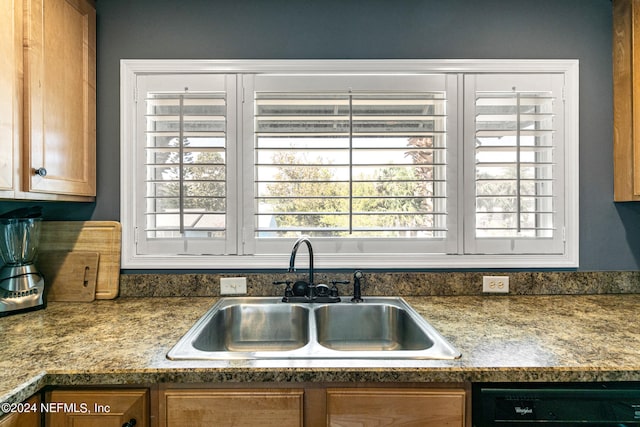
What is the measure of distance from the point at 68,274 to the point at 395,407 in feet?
5.37

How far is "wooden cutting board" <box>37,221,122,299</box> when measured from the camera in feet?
5.57

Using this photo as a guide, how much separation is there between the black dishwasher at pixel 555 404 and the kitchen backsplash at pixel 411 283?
0.76 m

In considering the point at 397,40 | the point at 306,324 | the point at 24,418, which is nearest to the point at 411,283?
the point at 306,324

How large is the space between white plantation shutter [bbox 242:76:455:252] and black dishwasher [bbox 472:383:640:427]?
852 mm

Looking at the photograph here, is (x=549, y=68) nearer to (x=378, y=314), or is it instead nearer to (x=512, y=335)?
(x=512, y=335)

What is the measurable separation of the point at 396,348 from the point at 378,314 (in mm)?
170

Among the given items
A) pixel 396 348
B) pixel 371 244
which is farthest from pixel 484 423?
pixel 371 244

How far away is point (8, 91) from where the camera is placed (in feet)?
4.03

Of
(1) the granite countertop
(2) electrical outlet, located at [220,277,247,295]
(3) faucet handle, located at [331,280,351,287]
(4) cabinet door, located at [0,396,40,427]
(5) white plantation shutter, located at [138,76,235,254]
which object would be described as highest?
(5) white plantation shutter, located at [138,76,235,254]

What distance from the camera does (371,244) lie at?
1767 mm

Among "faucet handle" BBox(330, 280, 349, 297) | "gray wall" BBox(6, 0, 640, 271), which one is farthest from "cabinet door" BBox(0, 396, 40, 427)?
"faucet handle" BBox(330, 280, 349, 297)

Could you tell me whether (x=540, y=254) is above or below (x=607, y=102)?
below

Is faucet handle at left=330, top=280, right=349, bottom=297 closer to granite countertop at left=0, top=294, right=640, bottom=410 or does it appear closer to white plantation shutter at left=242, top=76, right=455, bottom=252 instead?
white plantation shutter at left=242, top=76, right=455, bottom=252

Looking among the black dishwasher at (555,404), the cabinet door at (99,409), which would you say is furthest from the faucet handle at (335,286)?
the cabinet door at (99,409)
